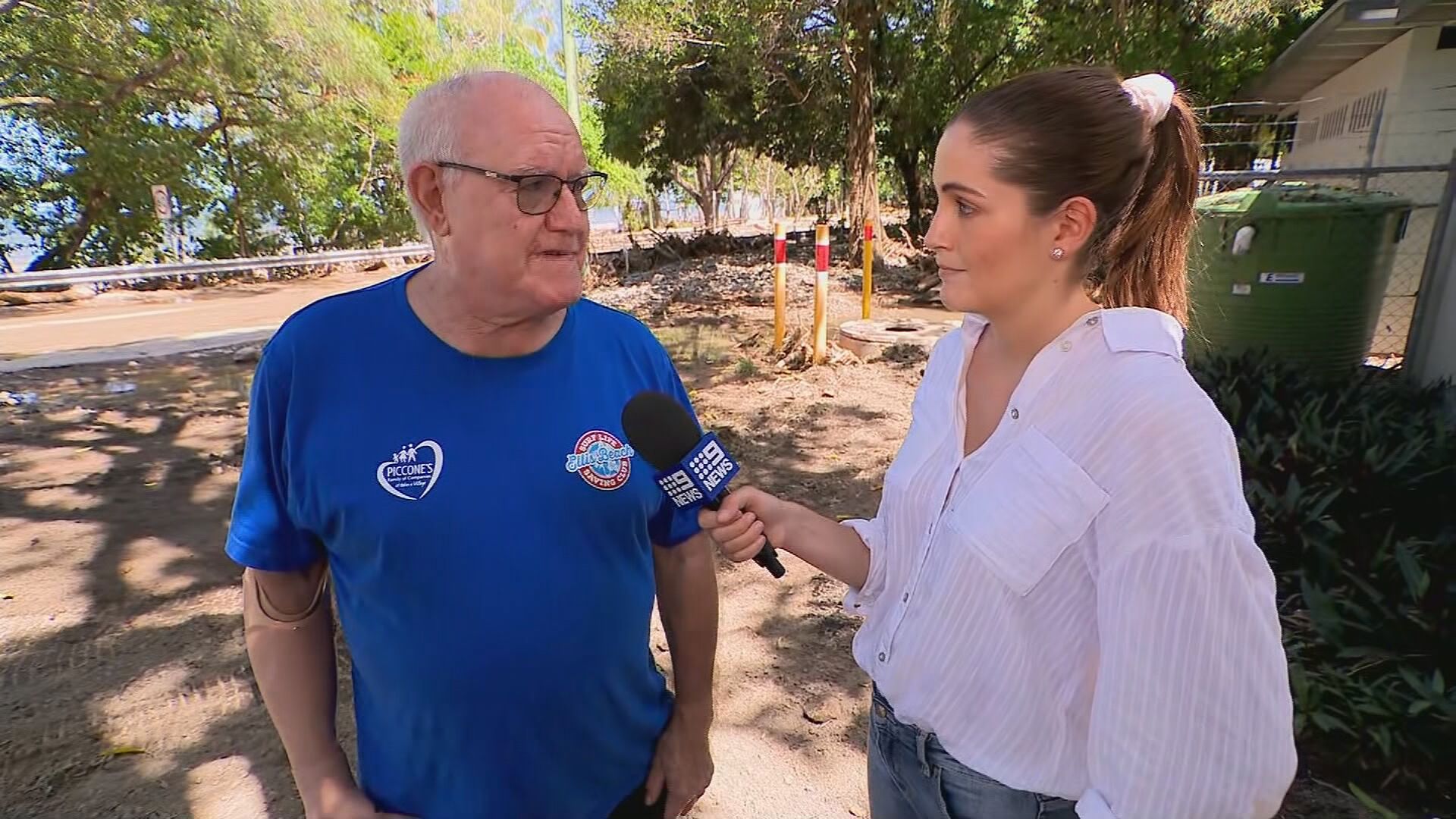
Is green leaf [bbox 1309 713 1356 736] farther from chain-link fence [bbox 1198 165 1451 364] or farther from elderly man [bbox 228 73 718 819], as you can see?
chain-link fence [bbox 1198 165 1451 364]

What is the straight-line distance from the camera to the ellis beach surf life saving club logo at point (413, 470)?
1.26 meters

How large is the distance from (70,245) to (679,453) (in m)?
21.9

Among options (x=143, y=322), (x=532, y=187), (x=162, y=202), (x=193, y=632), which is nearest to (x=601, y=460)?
(x=532, y=187)

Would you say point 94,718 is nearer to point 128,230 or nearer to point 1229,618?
point 1229,618

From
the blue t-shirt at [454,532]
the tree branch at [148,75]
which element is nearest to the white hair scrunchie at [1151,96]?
the blue t-shirt at [454,532]

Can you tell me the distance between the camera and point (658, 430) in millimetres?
1370

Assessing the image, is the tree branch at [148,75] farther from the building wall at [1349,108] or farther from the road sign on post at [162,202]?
the building wall at [1349,108]

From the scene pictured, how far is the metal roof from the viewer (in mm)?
6289

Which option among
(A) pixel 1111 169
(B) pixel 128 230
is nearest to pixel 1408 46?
(A) pixel 1111 169

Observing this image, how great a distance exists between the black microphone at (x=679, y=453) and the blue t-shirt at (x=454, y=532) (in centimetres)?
5

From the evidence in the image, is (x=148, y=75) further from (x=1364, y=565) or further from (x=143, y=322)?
(x=1364, y=565)

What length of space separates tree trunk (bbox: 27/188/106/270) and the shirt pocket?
21869mm

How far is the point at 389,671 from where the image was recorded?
53.4 inches

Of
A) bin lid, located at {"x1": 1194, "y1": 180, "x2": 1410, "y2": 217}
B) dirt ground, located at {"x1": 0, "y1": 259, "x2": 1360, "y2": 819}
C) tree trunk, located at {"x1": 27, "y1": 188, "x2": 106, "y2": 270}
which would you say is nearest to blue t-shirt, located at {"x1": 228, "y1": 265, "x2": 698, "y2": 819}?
dirt ground, located at {"x1": 0, "y1": 259, "x2": 1360, "y2": 819}
